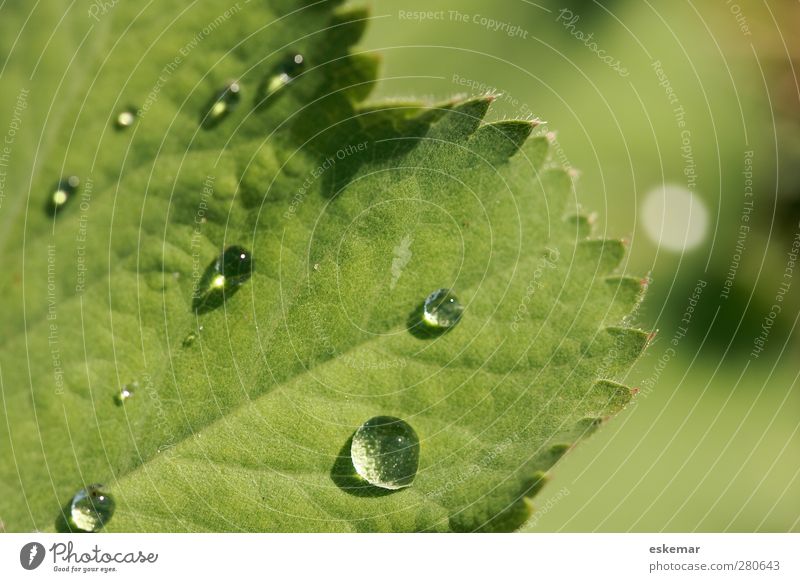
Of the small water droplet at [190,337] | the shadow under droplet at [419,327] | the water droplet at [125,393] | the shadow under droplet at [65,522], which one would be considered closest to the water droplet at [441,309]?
the shadow under droplet at [419,327]

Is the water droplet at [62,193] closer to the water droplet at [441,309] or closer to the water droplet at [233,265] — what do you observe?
the water droplet at [233,265]

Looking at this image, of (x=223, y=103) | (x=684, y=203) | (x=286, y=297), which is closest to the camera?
(x=223, y=103)

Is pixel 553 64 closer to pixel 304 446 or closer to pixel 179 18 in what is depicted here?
pixel 179 18

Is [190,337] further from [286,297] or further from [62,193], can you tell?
[62,193]

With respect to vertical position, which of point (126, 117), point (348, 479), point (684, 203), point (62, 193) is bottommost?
point (348, 479)

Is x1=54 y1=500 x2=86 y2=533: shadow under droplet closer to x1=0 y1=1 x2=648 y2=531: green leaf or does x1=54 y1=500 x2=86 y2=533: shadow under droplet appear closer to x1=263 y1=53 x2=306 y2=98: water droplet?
x1=0 y1=1 x2=648 y2=531: green leaf

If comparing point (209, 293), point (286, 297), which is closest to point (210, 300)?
point (209, 293)
